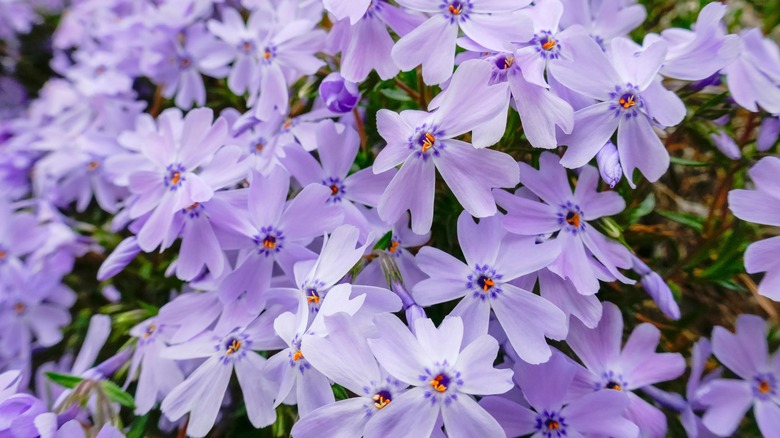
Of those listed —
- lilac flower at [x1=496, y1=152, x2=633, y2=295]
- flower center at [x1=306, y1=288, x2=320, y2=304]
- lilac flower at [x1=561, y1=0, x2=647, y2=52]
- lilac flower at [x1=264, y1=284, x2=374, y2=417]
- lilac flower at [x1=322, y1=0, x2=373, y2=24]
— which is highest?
lilac flower at [x1=561, y1=0, x2=647, y2=52]

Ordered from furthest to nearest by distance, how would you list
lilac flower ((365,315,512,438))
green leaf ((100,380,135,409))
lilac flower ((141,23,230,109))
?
lilac flower ((141,23,230,109))
green leaf ((100,380,135,409))
lilac flower ((365,315,512,438))

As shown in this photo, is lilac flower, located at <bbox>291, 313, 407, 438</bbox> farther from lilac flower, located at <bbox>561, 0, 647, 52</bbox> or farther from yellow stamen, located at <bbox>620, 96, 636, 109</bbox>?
lilac flower, located at <bbox>561, 0, 647, 52</bbox>

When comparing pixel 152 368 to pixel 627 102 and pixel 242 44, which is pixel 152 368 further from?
pixel 627 102

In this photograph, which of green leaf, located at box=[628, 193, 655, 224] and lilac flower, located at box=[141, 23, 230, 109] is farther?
lilac flower, located at box=[141, 23, 230, 109]

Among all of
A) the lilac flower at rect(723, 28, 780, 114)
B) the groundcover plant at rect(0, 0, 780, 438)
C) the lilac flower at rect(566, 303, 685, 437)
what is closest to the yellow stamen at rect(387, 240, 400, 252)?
the groundcover plant at rect(0, 0, 780, 438)

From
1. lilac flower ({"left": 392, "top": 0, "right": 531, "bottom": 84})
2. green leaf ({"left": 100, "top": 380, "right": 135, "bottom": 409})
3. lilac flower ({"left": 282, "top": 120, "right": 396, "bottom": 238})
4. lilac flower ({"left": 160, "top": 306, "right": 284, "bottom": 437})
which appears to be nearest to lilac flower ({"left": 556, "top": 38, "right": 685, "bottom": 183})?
lilac flower ({"left": 392, "top": 0, "right": 531, "bottom": 84})

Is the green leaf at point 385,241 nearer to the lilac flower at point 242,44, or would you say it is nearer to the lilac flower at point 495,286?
the lilac flower at point 495,286

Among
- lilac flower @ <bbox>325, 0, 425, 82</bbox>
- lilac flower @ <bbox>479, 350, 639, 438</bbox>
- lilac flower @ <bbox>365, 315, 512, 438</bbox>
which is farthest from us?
lilac flower @ <bbox>325, 0, 425, 82</bbox>

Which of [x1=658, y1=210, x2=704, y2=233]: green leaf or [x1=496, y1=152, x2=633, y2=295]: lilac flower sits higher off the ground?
[x1=658, y1=210, x2=704, y2=233]: green leaf

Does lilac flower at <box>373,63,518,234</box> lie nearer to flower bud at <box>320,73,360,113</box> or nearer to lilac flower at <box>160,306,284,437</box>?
flower bud at <box>320,73,360,113</box>
